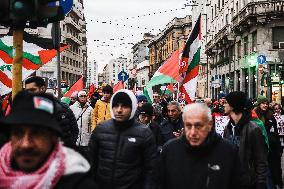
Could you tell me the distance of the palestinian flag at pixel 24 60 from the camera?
8.40m

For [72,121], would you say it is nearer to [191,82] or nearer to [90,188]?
[90,188]

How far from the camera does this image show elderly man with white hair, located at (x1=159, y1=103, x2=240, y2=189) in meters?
3.84

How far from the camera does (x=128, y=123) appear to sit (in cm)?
525

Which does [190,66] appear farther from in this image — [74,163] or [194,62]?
[74,163]

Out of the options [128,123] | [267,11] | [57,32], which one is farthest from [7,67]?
[267,11]

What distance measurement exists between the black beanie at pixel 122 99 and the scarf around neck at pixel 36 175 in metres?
3.11

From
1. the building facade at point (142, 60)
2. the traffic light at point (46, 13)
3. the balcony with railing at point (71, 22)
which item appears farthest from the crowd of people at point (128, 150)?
the building facade at point (142, 60)

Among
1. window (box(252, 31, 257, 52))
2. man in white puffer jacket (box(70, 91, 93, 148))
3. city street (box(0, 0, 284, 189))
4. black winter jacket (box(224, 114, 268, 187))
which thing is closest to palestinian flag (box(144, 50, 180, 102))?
city street (box(0, 0, 284, 189))

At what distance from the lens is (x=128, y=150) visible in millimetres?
5043

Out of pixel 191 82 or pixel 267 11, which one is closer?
pixel 191 82

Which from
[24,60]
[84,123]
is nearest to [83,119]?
[84,123]

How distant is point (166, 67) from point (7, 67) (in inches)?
174

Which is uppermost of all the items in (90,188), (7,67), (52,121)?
(7,67)

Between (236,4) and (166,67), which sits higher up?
(236,4)
